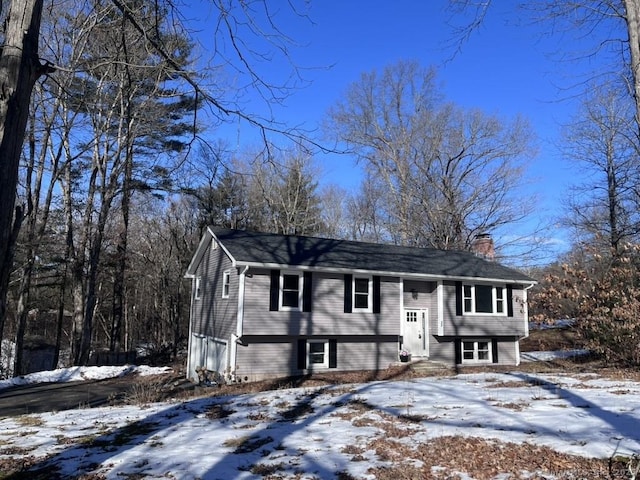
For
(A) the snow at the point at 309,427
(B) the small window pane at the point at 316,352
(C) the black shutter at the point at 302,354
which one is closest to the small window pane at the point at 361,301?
(B) the small window pane at the point at 316,352

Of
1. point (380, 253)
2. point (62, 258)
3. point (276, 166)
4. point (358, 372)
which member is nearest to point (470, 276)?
point (380, 253)

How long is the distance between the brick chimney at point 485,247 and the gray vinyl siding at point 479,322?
754 cm

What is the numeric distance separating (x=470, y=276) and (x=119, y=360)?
1720cm

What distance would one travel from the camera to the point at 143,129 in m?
23.4

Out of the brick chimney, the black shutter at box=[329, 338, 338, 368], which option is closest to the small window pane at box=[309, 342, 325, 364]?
the black shutter at box=[329, 338, 338, 368]

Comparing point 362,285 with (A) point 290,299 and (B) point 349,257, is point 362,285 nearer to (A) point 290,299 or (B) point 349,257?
(B) point 349,257

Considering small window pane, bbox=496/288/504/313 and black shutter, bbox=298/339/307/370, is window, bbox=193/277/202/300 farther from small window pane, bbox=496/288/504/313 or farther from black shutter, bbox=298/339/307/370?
small window pane, bbox=496/288/504/313

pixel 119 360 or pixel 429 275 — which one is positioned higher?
pixel 429 275

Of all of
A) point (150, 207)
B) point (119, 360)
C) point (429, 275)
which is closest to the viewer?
point (429, 275)

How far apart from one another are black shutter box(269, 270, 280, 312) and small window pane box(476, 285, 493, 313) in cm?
911

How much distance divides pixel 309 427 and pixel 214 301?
12.3 metres

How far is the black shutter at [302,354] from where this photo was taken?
17.0m

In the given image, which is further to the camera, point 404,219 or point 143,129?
point 404,219

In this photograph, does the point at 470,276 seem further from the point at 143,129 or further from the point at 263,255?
the point at 143,129
